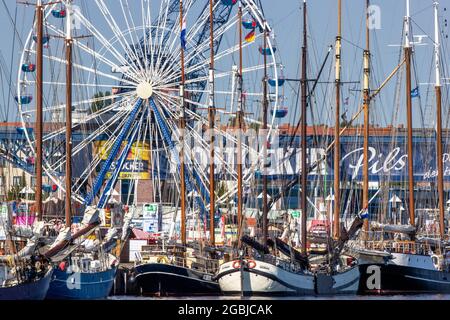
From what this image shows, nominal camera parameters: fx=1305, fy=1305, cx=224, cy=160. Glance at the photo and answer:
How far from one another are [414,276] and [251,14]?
33.7 m

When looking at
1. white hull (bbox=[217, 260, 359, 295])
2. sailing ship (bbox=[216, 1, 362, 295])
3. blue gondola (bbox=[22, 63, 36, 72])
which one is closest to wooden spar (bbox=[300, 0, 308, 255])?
sailing ship (bbox=[216, 1, 362, 295])

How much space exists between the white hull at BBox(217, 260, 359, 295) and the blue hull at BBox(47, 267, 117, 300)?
5189 millimetres

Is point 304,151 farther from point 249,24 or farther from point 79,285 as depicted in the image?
point 249,24

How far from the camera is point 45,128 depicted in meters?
106

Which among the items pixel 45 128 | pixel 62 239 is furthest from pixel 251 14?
Result: pixel 62 239

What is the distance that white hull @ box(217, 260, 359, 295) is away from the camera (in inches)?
2223

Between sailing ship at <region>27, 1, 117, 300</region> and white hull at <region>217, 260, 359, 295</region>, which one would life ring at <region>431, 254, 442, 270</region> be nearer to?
white hull at <region>217, 260, 359, 295</region>

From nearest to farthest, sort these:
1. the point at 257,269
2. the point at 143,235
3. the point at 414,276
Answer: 1. the point at 257,269
2. the point at 414,276
3. the point at 143,235

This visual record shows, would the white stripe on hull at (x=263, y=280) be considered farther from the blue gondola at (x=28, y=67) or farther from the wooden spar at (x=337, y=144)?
the blue gondola at (x=28, y=67)

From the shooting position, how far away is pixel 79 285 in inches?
2029

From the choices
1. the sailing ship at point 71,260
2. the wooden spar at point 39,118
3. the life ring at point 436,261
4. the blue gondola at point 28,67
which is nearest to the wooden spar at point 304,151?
the life ring at point 436,261

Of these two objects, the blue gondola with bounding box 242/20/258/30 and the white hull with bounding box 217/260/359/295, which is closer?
the white hull with bounding box 217/260/359/295

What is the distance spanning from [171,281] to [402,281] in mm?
10836
